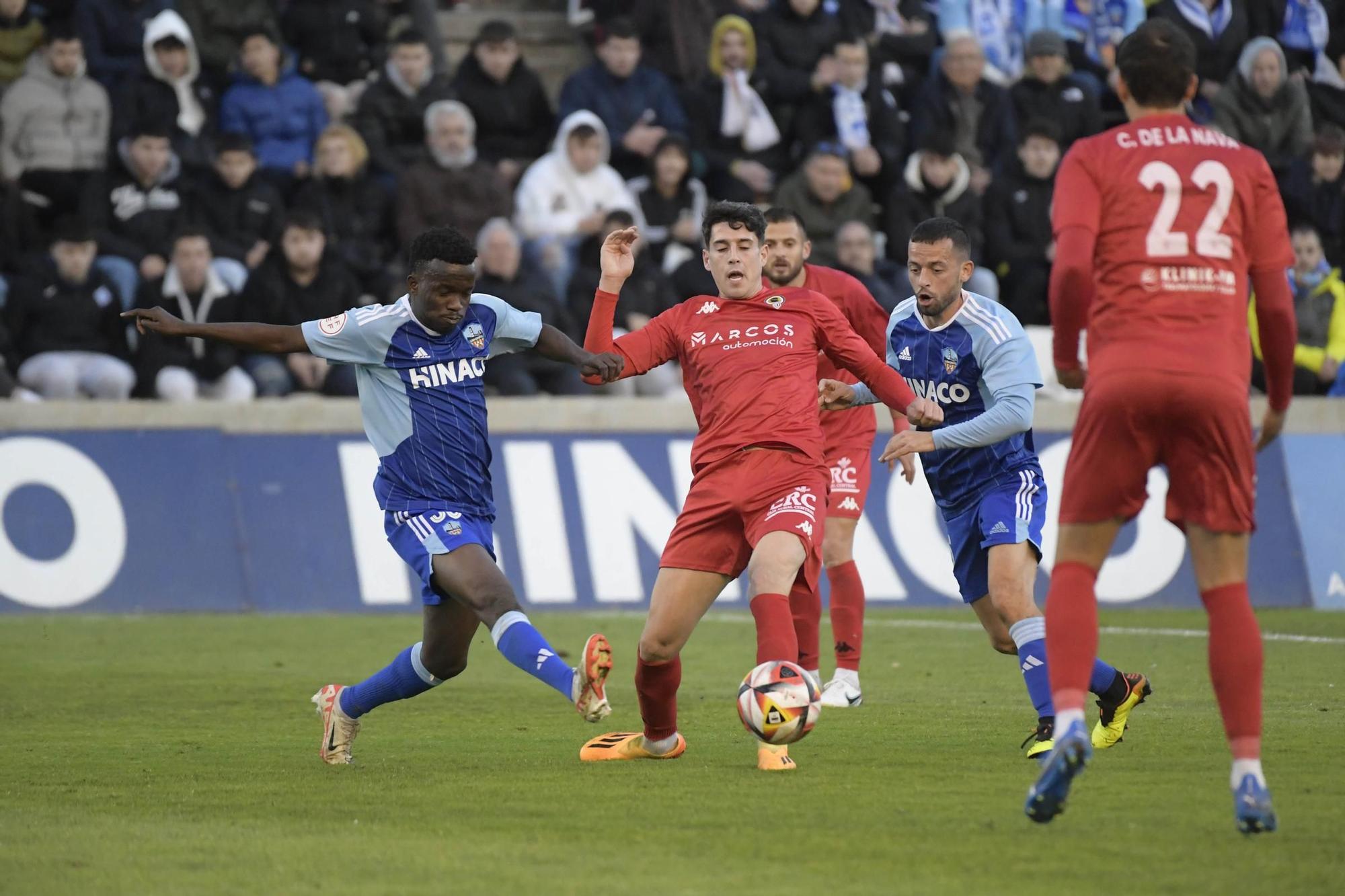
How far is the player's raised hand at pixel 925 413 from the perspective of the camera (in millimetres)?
7559

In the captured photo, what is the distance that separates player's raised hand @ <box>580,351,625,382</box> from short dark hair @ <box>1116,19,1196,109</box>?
257 centimetres

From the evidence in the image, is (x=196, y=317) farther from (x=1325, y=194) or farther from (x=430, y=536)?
(x=1325, y=194)

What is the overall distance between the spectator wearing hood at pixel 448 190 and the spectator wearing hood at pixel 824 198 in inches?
110

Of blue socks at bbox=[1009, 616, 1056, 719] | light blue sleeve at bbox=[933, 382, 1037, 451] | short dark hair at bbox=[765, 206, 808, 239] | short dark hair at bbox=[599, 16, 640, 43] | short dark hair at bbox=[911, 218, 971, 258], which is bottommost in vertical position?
blue socks at bbox=[1009, 616, 1056, 719]

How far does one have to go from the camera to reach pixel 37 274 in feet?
52.8

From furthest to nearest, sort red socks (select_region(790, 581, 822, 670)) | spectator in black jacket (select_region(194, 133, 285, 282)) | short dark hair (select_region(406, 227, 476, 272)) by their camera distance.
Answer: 1. spectator in black jacket (select_region(194, 133, 285, 282))
2. red socks (select_region(790, 581, 822, 670))
3. short dark hair (select_region(406, 227, 476, 272))

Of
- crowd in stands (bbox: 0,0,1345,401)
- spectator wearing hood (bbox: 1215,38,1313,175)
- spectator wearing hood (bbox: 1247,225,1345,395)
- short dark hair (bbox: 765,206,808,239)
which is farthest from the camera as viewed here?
spectator wearing hood (bbox: 1215,38,1313,175)

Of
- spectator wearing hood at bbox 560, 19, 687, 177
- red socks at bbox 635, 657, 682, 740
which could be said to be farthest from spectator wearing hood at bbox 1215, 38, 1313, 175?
red socks at bbox 635, 657, 682, 740

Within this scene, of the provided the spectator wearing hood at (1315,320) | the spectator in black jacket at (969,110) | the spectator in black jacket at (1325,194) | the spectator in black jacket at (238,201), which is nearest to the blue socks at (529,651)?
the spectator in black jacket at (238,201)


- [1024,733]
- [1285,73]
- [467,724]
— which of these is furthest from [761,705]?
[1285,73]

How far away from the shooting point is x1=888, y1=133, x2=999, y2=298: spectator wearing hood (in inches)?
750

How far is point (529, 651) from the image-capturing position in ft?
25.0

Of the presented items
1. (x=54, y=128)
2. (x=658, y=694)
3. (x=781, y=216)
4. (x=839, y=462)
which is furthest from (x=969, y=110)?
(x=658, y=694)

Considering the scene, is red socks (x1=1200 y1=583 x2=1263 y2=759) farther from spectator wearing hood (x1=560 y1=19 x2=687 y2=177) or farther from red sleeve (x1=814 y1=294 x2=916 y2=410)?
spectator wearing hood (x1=560 y1=19 x2=687 y2=177)
